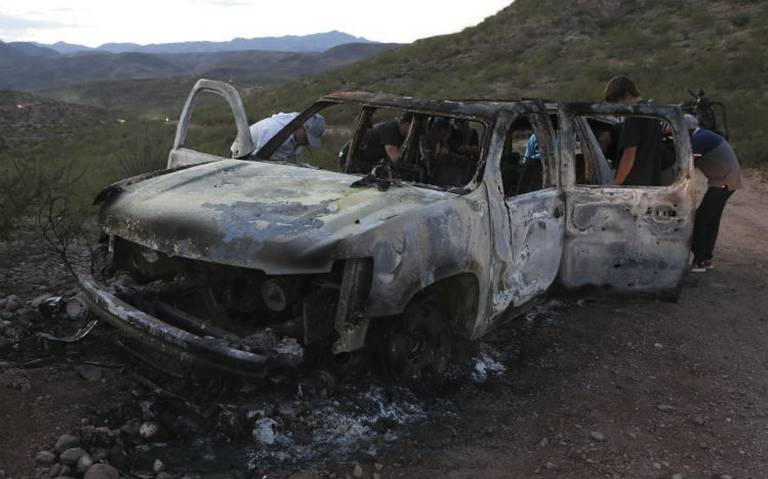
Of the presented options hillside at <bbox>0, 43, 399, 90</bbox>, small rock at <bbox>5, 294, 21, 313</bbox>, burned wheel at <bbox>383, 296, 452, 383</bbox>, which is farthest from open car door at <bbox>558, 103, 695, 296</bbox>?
hillside at <bbox>0, 43, 399, 90</bbox>

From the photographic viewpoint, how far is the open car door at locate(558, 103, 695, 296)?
15.4 ft

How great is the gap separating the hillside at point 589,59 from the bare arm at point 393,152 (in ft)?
33.2

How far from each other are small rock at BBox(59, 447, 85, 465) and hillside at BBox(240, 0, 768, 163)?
12852mm

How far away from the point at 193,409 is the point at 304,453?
586 millimetres

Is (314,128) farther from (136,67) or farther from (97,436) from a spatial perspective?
(136,67)

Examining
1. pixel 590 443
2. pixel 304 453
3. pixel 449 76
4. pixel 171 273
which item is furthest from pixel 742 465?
pixel 449 76

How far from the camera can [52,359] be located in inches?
153

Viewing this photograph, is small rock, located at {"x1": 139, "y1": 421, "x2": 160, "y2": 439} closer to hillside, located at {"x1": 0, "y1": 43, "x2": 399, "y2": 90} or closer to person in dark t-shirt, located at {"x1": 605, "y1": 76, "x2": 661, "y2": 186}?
person in dark t-shirt, located at {"x1": 605, "y1": 76, "x2": 661, "y2": 186}

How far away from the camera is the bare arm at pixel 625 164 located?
5172 mm

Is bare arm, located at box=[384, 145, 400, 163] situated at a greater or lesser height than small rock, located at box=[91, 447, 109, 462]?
greater


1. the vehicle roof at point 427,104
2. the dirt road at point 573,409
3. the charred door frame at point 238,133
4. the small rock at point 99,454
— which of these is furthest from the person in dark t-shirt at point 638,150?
the small rock at point 99,454

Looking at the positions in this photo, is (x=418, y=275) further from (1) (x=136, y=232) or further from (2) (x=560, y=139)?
(2) (x=560, y=139)

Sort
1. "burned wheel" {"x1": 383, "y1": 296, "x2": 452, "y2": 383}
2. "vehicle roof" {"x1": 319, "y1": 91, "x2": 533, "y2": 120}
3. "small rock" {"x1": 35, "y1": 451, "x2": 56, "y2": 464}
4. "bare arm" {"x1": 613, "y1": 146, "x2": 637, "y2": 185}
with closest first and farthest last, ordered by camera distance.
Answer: "small rock" {"x1": 35, "y1": 451, "x2": 56, "y2": 464}, "burned wheel" {"x1": 383, "y1": 296, "x2": 452, "y2": 383}, "vehicle roof" {"x1": 319, "y1": 91, "x2": 533, "y2": 120}, "bare arm" {"x1": 613, "y1": 146, "x2": 637, "y2": 185}

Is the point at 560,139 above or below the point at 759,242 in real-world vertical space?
above
